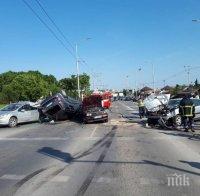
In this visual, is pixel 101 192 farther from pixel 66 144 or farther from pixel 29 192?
pixel 66 144

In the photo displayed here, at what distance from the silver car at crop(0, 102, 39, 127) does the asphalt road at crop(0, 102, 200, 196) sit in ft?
37.6

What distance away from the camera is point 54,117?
114ft

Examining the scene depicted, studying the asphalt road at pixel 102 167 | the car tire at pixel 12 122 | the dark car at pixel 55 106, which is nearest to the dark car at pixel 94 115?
the dark car at pixel 55 106

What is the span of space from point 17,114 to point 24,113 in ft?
3.11

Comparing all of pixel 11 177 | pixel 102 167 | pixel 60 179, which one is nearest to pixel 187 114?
pixel 102 167

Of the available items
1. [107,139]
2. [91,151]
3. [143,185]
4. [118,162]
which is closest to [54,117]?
[107,139]

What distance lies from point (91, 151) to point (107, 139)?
4282 mm

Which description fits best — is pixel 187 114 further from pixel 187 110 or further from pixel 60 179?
pixel 60 179

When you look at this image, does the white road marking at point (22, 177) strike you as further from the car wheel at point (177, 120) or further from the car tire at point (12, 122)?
the car tire at point (12, 122)

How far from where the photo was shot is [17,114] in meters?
31.4

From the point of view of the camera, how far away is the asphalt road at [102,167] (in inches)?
359

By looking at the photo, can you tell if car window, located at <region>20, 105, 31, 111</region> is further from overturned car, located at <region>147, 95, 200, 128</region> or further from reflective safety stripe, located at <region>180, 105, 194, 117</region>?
reflective safety stripe, located at <region>180, 105, 194, 117</region>

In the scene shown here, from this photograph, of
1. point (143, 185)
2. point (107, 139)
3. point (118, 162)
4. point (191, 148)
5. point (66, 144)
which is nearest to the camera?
point (143, 185)

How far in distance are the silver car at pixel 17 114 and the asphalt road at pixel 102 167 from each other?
11468 mm
